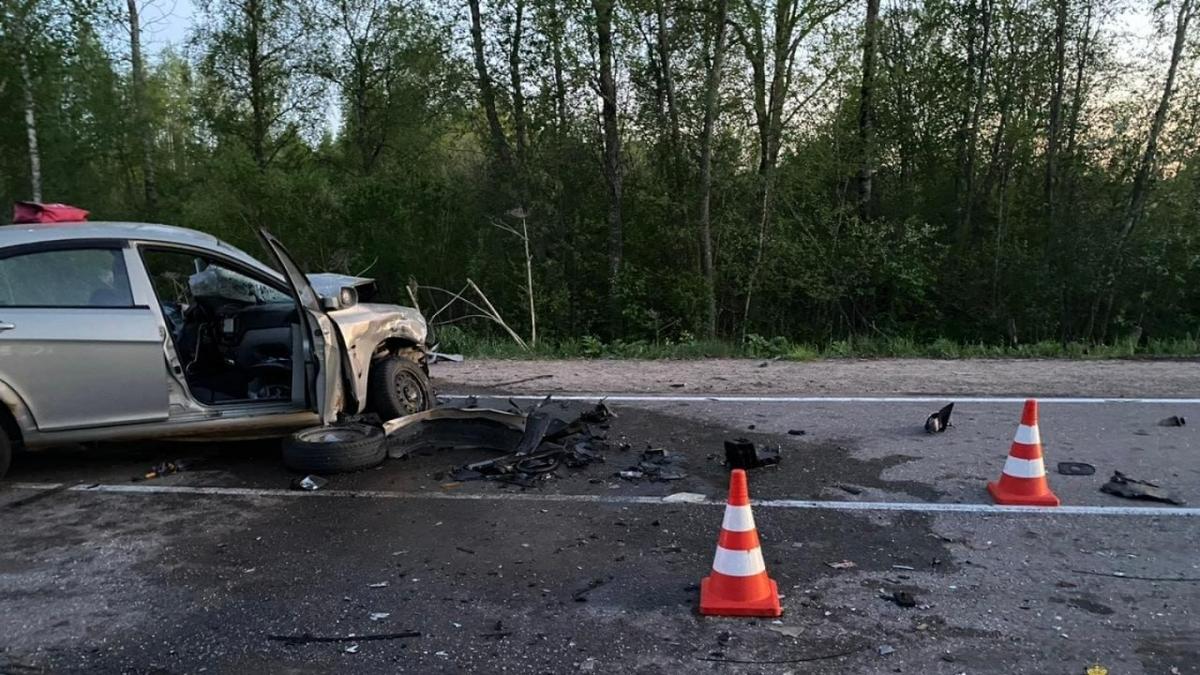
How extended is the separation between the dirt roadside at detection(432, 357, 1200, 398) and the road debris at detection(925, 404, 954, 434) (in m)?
1.66

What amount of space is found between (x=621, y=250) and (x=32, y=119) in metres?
14.3

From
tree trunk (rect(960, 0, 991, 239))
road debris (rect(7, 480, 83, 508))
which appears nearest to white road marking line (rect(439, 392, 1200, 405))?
road debris (rect(7, 480, 83, 508))

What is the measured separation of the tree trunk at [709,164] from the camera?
57.1 ft

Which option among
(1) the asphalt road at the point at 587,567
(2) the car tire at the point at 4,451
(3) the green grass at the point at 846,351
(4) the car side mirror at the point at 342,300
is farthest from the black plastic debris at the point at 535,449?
(3) the green grass at the point at 846,351

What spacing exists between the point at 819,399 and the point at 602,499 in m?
3.76

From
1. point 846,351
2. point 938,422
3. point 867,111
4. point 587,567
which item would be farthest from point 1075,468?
point 867,111

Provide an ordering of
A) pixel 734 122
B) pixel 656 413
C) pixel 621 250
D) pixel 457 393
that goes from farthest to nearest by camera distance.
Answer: pixel 621 250 < pixel 734 122 < pixel 457 393 < pixel 656 413

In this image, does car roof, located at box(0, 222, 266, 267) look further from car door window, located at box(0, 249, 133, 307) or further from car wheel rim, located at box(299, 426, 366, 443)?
car wheel rim, located at box(299, 426, 366, 443)

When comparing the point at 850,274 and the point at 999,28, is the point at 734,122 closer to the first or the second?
the point at 850,274

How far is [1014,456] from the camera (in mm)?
4934

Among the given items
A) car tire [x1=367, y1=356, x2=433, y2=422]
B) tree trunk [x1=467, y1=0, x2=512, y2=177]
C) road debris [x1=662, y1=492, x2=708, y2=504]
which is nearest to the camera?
road debris [x1=662, y1=492, x2=708, y2=504]

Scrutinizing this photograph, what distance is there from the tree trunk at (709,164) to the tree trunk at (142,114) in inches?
630

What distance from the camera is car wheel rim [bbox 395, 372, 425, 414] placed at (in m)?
6.52

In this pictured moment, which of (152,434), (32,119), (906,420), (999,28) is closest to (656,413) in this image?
(906,420)
